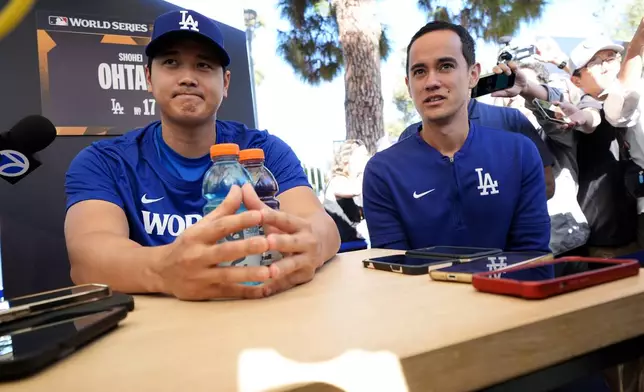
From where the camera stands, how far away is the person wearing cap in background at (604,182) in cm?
257

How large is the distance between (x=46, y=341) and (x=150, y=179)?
80 cm

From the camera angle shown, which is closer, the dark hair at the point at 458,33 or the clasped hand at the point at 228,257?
the clasped hand at the point at 228,257

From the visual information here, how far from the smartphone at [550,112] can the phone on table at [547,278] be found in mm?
1944

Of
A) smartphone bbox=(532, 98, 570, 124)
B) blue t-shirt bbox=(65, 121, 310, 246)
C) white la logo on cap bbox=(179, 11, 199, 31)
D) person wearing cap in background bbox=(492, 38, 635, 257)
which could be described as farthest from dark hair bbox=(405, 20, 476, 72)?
white la logo on cap bbox=(179, 11, 199, 31)

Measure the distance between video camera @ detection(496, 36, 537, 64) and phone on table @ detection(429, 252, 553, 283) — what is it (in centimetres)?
186

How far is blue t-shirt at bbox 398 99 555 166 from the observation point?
2373 mm

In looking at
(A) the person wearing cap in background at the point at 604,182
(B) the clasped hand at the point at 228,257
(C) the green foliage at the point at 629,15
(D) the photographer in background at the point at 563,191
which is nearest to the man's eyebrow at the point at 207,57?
(B) the clasped hand at the point at 228,257

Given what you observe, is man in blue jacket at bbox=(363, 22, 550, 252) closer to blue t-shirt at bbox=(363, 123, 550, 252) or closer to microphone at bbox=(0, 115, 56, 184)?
blue t-shirt at bbox=(363, 123, 550, 252)

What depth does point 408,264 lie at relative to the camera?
0.86 metres

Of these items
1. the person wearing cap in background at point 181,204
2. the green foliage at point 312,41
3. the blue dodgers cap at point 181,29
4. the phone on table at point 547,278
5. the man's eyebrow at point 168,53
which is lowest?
the phone on table at point 547,278

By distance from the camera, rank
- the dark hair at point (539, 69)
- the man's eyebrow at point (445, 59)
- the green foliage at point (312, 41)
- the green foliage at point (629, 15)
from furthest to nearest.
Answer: the green foliage at point (629, 15)
the green foliage at point (312, 41)
the dark hair at point (539, 69)
the man's eyebrow at point (445, 59)

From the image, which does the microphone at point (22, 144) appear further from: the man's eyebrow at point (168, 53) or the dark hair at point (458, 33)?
the dark hair at point (458, 33)

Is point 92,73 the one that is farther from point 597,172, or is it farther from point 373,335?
point 597,172

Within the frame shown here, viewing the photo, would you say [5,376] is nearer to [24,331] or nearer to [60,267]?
[24,331]
